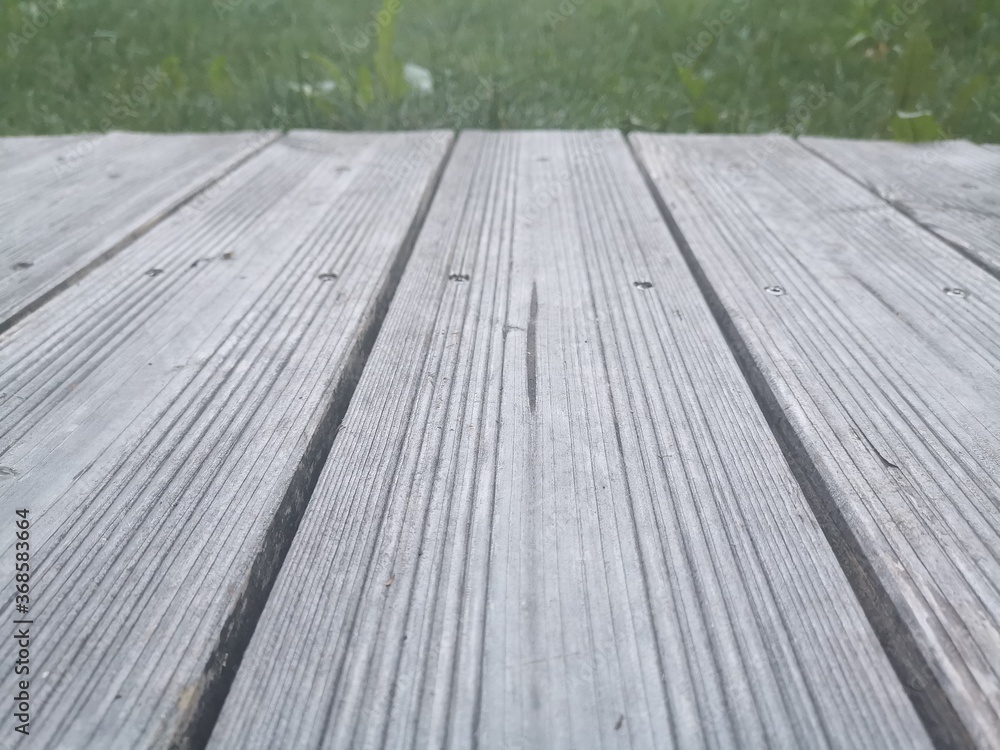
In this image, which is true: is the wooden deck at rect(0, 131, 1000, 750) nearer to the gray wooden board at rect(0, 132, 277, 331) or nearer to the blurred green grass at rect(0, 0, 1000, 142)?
the gray wooden board at rect(0, 132, 277, 331)

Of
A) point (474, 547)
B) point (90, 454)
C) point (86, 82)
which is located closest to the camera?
point (474, 547)

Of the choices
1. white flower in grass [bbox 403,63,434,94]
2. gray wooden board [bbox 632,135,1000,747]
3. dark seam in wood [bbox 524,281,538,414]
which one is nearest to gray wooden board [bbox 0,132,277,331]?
dark seam in wood [bbox 524,281,538,414]

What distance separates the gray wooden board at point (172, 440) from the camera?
477mm

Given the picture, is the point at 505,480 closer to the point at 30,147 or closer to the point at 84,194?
the point at 84,194

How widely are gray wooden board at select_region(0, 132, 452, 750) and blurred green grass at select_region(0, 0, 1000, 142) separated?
160 cm

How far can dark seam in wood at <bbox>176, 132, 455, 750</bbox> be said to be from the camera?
46 centimetres

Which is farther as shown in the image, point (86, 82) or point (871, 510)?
point (86, 82)

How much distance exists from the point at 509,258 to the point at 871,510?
25.9 inches

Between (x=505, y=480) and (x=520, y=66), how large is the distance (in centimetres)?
323

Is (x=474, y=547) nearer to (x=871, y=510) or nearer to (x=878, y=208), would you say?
Answer: (x=871, y=510)

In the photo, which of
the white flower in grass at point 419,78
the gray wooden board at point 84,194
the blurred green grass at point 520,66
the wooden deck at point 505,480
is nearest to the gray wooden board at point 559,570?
the wooden deck at point 505,480

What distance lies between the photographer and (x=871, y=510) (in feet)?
1.97

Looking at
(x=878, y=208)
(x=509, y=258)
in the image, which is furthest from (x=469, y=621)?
(x=878, y=208)

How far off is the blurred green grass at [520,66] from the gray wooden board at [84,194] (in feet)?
3.15
